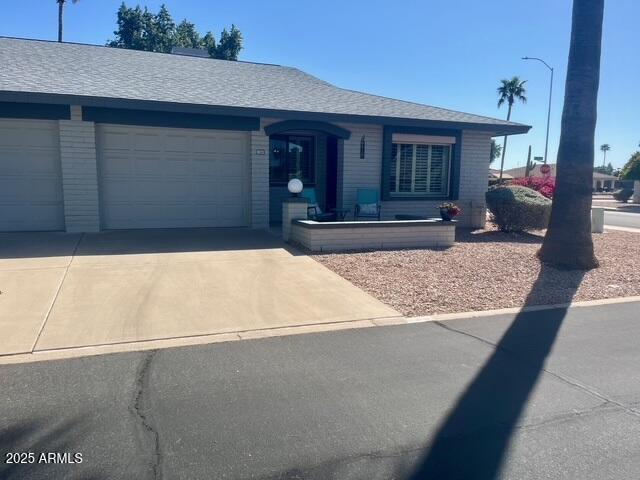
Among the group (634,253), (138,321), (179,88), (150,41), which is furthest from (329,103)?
(150,41)

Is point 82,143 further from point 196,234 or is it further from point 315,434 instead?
point 315,434

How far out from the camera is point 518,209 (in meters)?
13.3

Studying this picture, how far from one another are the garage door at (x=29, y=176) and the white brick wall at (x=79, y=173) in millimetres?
348

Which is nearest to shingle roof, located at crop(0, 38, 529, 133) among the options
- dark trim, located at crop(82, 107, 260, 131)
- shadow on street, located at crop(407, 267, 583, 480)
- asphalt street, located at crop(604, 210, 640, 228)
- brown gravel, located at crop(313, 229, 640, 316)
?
dark trim, located at crop(82, 107, 260, 131)

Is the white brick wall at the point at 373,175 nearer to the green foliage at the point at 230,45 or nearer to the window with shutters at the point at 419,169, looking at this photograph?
the window with shutters at the point at 419,169

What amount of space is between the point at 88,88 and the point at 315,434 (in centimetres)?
984

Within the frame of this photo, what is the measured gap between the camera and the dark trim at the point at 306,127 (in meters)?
12.5

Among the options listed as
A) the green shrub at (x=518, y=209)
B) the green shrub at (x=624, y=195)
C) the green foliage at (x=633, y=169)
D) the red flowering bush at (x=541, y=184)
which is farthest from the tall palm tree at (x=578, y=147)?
the green shrub at (x=624, y=195)

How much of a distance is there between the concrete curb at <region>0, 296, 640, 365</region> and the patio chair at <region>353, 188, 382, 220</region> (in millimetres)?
6753

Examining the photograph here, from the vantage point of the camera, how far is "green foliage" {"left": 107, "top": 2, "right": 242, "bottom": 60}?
41.5 m

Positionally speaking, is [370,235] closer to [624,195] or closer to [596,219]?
[596,219]

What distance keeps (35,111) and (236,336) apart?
824cm

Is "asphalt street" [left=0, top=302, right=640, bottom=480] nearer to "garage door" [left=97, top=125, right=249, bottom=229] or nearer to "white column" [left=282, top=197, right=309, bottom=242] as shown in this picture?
"white column" [left=282, top=197, right=309, bottom=242]

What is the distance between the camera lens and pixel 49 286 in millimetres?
6996
